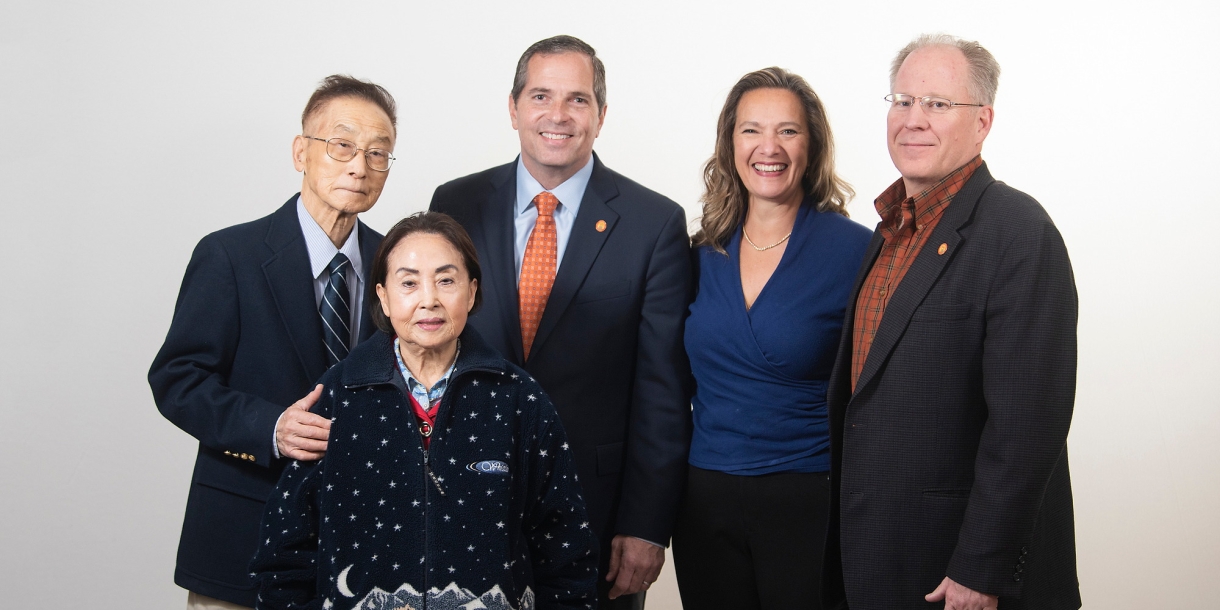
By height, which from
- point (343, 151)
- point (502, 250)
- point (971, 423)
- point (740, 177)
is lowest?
point (971, 423)

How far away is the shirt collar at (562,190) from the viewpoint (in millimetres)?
2703

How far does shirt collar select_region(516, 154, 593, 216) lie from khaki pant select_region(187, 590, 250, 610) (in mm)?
1163

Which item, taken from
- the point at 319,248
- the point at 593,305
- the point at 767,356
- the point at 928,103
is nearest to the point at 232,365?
the point at 319,248

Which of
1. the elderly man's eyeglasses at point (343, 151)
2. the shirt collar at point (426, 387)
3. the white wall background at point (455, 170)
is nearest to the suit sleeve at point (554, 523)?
the shirt collar at point (426, 387)

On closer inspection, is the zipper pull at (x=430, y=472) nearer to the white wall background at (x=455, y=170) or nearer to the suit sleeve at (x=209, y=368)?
the suit sleeve at (x=209, y=368)

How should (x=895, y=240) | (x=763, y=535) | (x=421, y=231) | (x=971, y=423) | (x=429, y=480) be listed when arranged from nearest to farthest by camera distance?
(x=429, y=480)
(x=421, y=231)
(x=971, y=423)
(x=895, y=240)
(x=763, y=535)

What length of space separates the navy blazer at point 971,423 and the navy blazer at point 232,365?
115 cm

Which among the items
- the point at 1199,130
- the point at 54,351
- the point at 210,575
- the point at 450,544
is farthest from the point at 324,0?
the point at 1199,130

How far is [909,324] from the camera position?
217 centimetres

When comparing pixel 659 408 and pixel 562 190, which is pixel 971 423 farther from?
pixel 562 190

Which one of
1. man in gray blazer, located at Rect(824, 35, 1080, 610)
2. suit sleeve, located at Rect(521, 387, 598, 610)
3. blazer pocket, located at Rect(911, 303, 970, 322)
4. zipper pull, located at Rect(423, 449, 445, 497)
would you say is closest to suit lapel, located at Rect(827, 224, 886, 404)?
man in gray blazer, located at Rect(824, 35, 1080, 610)

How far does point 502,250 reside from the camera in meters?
2.63

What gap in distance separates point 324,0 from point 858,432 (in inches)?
111

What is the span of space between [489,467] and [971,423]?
101 cm
